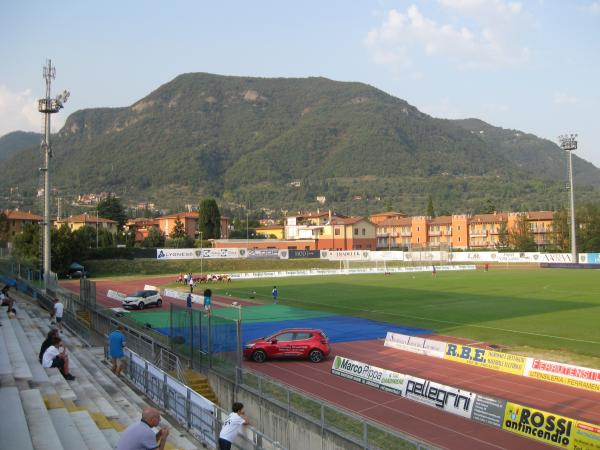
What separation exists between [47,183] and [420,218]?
357 ft

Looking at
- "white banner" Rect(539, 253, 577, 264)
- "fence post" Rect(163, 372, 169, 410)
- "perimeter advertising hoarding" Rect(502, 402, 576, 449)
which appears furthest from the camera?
"white banner" Rect(539, 253, 577, 264)

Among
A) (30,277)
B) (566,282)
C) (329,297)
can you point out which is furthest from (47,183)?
(566,282)

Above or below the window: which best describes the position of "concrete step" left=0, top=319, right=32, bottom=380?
above

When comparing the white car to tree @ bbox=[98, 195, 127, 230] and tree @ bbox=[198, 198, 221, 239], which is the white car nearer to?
tree @ bbox=[198, 198, 221, 239]

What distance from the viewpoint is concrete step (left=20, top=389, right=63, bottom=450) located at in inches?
332

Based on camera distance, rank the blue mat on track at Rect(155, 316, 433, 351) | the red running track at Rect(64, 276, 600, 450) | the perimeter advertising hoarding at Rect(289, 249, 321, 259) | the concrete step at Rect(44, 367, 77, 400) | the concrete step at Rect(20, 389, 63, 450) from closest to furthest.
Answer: the concrete step at Rect(20, 389, 63, 450), the concrete step at Rect(44, 367, 77, 400), the red running track at Rect(64, 276, 600, 450), the blue mat on track at Rect(155, 316, 433, 351), the perimeter advertising hoarding at Rect(289, 249, 321, 259)

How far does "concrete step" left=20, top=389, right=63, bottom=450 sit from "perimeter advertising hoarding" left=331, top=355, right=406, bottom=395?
10263 millimetres

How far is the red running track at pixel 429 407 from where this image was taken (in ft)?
44.5

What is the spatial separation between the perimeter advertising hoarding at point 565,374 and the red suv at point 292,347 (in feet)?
24.7

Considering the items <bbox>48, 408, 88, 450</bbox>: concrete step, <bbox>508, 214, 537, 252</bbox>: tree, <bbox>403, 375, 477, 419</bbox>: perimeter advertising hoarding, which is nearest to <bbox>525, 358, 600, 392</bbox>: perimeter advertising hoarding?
<bbox>403, 375, 477, 419</bbox>: perimeter advertising hoarding

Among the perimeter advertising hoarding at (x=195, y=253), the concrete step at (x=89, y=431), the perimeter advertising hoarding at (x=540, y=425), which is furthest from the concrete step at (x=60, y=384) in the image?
the perimeter advertising hoarding at (x=195, y=253)

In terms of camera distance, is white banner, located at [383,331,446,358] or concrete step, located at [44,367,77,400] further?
white banner, located at [383,331,446,358]

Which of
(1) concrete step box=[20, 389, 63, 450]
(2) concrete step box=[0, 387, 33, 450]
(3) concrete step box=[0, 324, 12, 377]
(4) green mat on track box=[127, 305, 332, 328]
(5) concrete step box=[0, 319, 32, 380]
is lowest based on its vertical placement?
(4) green mat on track box=[127, 305, 332, 328]

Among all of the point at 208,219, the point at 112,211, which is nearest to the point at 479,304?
the point at 208,219
